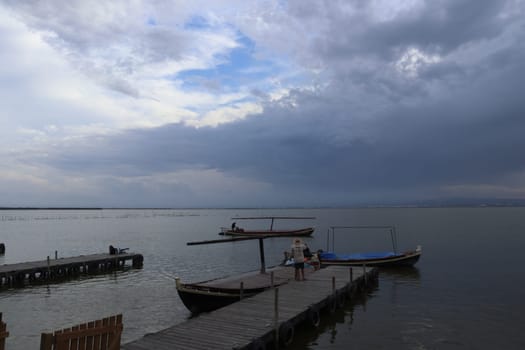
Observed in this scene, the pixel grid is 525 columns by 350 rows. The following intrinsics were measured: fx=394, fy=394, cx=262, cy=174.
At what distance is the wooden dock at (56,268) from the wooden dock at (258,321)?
17.8 m

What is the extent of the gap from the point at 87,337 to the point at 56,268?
24.9 m

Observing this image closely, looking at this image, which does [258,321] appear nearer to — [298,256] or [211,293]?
[211,293]

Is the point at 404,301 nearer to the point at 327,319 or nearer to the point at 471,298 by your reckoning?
the point at 471,298

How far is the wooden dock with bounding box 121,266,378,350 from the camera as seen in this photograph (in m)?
10.1

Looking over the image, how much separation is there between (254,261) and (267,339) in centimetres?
2713

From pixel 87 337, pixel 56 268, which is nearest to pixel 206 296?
pixel 87 337

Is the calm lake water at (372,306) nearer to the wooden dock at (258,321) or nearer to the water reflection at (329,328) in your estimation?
the water reflection at (329,328)

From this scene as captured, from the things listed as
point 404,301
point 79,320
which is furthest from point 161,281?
point 404,301

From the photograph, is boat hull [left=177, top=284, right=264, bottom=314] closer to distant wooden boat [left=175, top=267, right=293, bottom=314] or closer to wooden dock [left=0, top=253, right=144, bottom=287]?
distant wooden boat [left=175, top=267, right=293, bottom=314]

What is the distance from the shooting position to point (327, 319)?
16641 mm

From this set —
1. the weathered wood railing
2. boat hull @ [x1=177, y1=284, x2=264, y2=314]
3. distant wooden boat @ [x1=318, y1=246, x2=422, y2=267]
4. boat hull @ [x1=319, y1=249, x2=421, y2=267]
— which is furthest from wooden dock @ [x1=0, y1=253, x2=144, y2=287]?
the weathered wood railing

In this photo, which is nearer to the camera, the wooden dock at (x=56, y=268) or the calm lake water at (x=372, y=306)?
the calm lake water at (x=372, y=306)

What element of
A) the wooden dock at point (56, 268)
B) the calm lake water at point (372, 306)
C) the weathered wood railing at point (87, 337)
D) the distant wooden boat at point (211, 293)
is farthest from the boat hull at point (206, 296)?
the wooden dock at point (56, 268)

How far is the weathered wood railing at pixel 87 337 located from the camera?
623 cm
